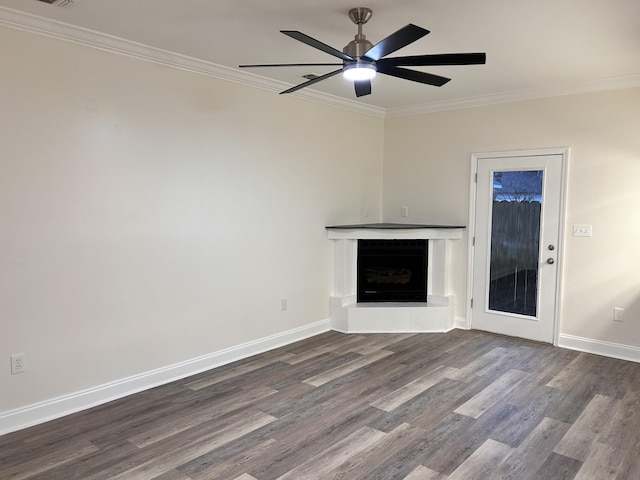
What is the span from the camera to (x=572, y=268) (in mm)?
4566

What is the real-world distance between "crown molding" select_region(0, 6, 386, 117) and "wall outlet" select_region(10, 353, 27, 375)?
2.05 m

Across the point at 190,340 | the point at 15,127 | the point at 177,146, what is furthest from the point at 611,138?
the point at 15,127

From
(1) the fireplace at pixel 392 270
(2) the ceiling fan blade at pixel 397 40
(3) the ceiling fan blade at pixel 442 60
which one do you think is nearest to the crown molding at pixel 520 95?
(1) the fireplace at pixel 392 270

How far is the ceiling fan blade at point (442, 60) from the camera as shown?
96.1 inches

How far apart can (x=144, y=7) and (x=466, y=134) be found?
3.63 metres

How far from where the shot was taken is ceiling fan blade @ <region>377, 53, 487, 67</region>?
8.01 ft

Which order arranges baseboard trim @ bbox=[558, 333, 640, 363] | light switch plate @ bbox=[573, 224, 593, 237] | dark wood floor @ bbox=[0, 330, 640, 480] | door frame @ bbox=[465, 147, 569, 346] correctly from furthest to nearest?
door frame @ bbox=[465, 147, 569, 346] < light switch plate @ bbox=[573, 224, 593, 237] < baseboard trim @ bbox=[558, 333, 640, 363] < dark wood floor @ bbox=[0, 330, 640, 480]

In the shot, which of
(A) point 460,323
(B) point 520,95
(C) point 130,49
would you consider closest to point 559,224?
(B) point 520,95

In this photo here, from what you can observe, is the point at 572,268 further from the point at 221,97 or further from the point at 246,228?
the point at 221,97

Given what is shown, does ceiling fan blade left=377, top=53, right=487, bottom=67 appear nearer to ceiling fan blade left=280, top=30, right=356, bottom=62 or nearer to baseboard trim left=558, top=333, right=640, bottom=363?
ceiling fan blade left=280, top=30, right=356, bottom=62

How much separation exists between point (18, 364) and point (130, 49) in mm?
2287

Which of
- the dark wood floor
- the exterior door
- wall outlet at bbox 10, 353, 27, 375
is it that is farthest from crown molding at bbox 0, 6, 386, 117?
the dark wood floor

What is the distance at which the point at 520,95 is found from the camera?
471 cm

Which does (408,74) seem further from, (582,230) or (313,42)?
(582,230)
